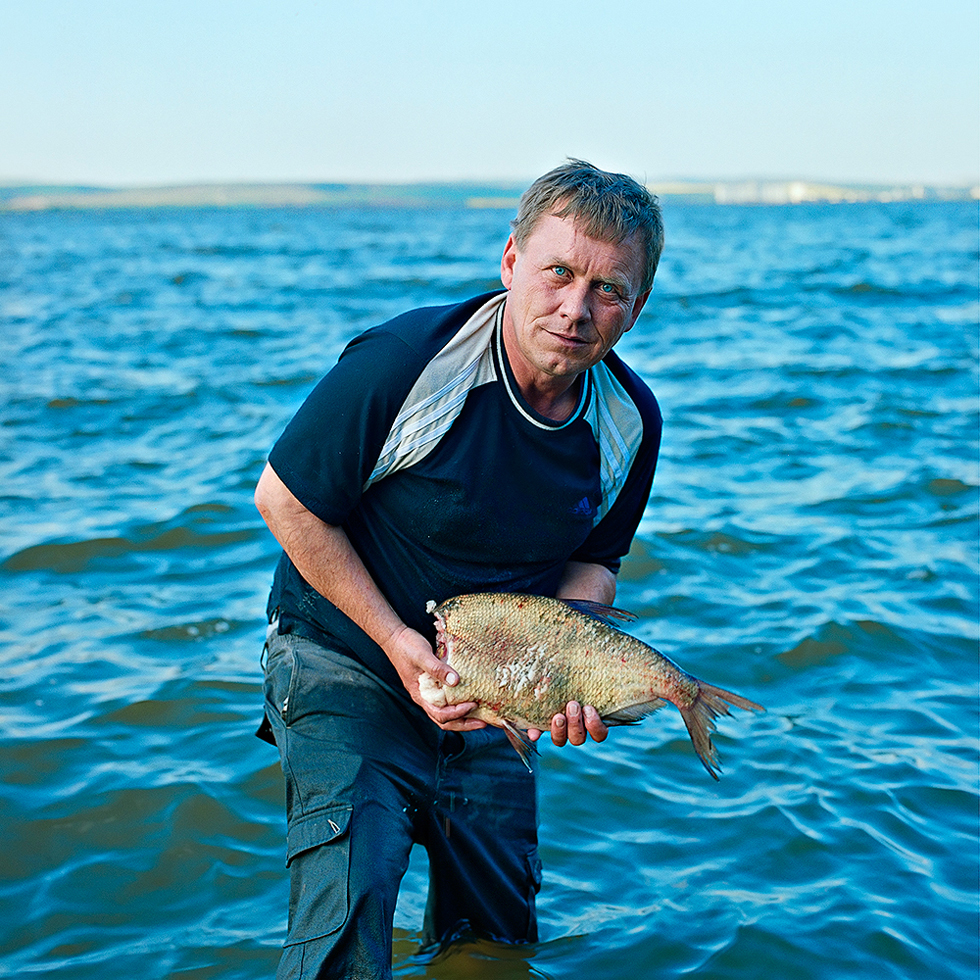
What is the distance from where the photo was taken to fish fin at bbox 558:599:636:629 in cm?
387

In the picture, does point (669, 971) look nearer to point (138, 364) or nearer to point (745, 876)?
point (745, 876)

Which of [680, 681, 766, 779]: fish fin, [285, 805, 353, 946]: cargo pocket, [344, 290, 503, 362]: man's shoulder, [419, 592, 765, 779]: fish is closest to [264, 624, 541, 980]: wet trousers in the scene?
[285, 805, 353, 946]: cargo pocket

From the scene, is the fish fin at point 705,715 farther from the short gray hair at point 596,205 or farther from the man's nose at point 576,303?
the short gray hair at point 596,205

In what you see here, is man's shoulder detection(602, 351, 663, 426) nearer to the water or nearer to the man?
the man

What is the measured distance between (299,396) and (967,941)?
12.7 meters

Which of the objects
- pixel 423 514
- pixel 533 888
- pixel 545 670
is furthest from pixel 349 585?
pixel 533 888

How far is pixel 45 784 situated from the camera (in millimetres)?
6094

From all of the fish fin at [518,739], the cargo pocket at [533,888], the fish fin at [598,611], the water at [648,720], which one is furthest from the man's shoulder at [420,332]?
the water at [648,720]

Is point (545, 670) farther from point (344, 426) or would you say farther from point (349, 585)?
point (344, 426)

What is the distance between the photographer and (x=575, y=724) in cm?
379

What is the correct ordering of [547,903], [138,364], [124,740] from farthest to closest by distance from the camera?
1. [138,364]
2. [124,740]
3. [547,903]

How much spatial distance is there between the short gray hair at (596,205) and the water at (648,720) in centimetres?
301

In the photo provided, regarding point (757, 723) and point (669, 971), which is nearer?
point (669, 971)

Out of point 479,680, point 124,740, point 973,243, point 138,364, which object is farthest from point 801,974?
point 973,243
